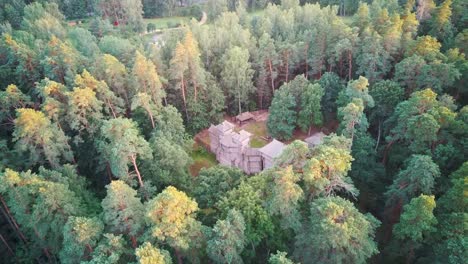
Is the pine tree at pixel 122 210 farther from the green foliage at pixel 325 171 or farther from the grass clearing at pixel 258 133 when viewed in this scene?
the grass clearing at pixel 258 133

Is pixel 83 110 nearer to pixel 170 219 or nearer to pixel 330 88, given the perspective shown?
pixel 170 219

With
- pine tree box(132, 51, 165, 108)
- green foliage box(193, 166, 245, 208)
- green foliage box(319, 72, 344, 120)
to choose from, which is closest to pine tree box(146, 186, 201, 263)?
green foliage box(193, 166, 245, 208)

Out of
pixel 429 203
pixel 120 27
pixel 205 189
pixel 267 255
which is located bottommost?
pixel 267 255

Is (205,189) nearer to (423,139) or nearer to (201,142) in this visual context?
(201,142)

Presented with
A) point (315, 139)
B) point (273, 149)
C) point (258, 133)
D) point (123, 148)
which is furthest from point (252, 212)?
point (258, 133)

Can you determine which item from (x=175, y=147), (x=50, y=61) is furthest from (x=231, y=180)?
(x=50, y=61)

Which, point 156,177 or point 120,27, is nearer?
point 156,177

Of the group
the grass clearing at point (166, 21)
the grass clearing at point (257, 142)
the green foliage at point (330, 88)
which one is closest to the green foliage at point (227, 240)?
the grass clearing at point (257, 142)

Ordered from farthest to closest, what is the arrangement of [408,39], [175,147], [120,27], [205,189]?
[120,27], [408,39], [175,147], [205,189]
